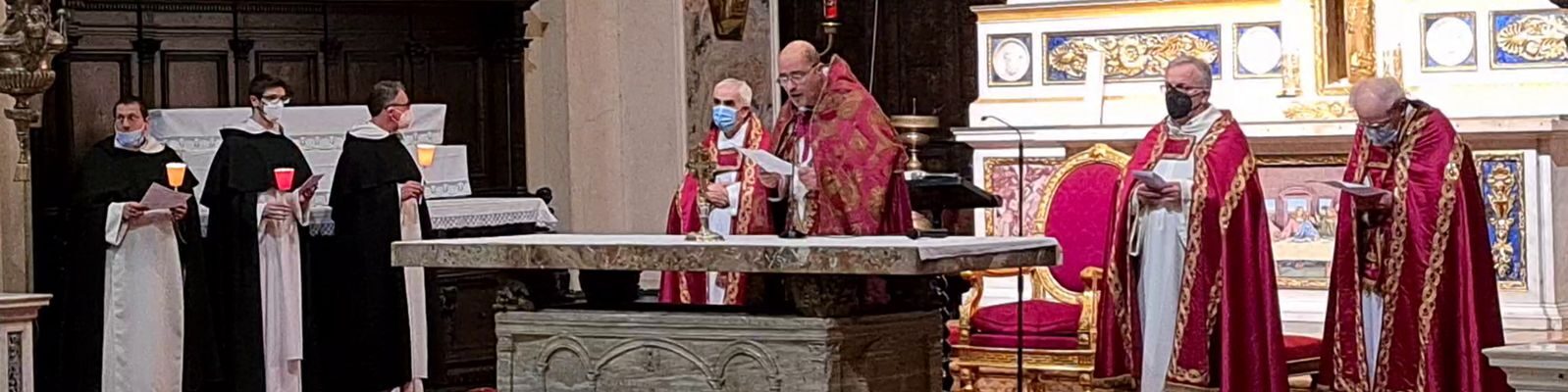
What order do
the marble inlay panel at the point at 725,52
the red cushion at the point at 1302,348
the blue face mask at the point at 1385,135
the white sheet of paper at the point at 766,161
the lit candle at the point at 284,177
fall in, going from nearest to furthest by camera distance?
the white sheet of paper at the point at 766,161
the blue face mask at the point at 1385,135
the red cushion at the point at 1302,348
the lit candle at the point at 284,177
the marble inlay panel at the point at 725,52

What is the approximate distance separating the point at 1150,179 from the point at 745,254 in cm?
199

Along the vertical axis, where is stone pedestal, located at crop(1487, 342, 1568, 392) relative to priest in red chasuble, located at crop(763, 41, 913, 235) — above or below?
below

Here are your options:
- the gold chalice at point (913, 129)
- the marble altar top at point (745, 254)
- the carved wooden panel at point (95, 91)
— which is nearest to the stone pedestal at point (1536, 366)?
the marble altar top at point (745, 254)

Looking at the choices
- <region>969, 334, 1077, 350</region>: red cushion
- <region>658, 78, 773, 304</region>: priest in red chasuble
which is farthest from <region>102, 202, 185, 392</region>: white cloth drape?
<region>969, 334, 1077, 350</region>: red cushion

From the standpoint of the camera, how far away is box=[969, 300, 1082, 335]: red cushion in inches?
375

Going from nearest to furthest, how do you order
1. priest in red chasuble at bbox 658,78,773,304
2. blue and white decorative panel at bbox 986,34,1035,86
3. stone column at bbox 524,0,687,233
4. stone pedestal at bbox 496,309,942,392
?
stone pedestal at bbox 496,309,942,392 → priest in red chasuble at bbox 658,78,773,304 → blue and white decorative panel at bbox 986,34,1035,86 → stone column at bbox 524,0,687,233

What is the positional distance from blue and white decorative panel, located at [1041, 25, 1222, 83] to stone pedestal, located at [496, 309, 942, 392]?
2.88 meters

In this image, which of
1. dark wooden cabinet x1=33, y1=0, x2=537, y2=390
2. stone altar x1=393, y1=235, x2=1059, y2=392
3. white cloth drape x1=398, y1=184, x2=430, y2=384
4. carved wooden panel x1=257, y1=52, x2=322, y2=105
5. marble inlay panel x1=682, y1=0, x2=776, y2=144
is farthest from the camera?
marble inlay panel x1=682, y1=0, x2=776, y2=144

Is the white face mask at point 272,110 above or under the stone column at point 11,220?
above

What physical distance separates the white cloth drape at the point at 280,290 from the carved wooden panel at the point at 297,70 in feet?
4.83

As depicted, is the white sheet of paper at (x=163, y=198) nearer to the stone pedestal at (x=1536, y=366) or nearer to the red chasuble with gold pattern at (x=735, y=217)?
the red chasuble with gold pattern at (x=735, y=217)

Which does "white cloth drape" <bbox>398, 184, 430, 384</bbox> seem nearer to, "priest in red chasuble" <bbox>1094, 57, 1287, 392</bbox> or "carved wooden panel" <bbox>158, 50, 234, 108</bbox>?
"carved wooden panel" <bbox>158, 50, 234, 108</bbox>

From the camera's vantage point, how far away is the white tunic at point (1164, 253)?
8805mm

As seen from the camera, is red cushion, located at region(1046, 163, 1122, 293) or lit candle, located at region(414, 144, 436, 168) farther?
lit candle, located at region(414, 144, 436, 168)
